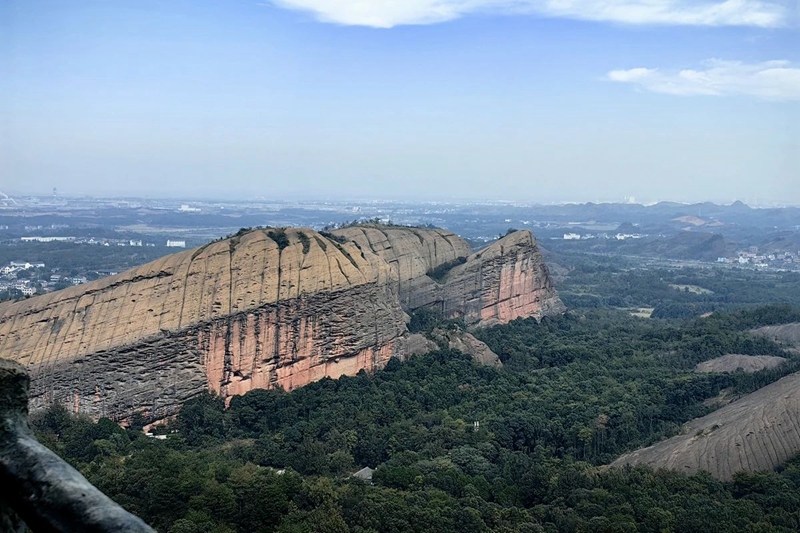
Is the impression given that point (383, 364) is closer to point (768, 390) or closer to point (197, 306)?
point (197, 306)

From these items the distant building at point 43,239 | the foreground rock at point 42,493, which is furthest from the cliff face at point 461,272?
the distant building at point 43,239

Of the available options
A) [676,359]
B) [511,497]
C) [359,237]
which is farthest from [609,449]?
[359,237]

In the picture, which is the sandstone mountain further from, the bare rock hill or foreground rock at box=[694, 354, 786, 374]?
the bare rock hill

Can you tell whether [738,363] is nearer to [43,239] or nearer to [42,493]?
[42,493]

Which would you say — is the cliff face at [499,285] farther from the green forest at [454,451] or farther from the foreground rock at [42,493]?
the foreground rock at [42,493]

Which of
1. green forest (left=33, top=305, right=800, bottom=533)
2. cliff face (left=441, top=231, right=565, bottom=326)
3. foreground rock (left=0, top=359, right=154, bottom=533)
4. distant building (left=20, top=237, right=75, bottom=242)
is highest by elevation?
foreground rock (left=0, top=359, right=154, bottom=533)

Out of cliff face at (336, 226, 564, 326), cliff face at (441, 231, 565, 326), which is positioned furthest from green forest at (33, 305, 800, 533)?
cliff face at (336, 226, 564, 326)
